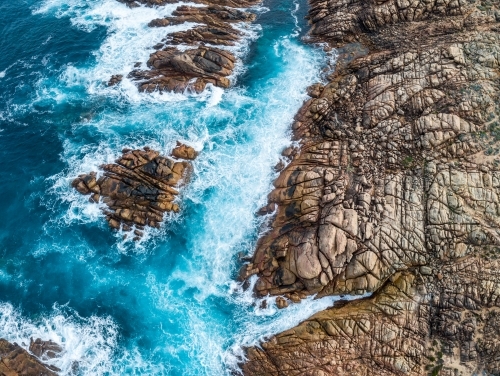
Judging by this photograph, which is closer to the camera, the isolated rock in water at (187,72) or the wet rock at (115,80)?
the isolated rock in water at (187,72)

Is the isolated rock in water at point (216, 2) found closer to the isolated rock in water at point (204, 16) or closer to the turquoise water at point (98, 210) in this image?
the turquoise water at point (98, 210)

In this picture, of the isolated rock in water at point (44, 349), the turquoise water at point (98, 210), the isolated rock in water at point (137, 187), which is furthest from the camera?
the isolated rock in water at point (137, 187)

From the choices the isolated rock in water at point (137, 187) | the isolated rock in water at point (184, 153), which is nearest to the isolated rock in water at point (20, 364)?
the isolated rock in water at point (137, 187)

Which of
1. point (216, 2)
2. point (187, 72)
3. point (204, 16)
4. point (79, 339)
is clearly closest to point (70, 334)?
point (79, 339)

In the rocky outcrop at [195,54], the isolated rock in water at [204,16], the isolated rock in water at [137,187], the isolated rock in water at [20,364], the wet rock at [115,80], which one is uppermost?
the isolated rock in water at [204,16]

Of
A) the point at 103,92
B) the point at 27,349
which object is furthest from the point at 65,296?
the point at 103,92

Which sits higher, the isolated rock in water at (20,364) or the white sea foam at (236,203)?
the white sea foam at (236,203)
